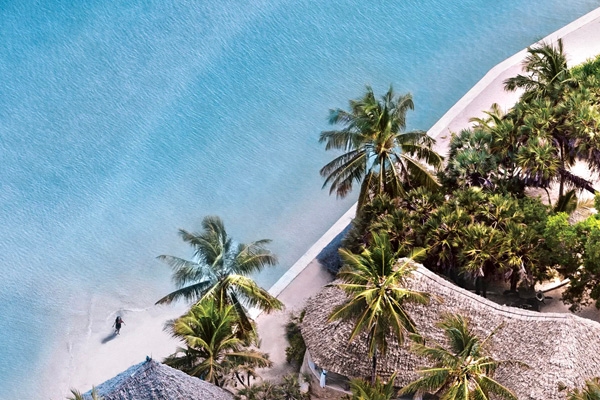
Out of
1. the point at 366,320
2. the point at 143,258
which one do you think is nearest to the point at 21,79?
the point at 143,258

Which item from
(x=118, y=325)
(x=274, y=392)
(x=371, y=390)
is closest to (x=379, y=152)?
(x=274, y=392)

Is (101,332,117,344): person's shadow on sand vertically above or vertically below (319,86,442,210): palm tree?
below

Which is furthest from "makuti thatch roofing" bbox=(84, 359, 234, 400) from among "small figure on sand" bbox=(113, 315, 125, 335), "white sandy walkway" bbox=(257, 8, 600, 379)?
"small figure on sand" bbox=(113, 315, 125, 335)

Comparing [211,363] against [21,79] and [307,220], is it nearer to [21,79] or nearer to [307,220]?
[307,220]

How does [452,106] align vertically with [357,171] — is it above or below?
above

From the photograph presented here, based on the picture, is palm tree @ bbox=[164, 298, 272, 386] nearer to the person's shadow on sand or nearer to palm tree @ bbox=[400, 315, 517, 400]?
the person's shadow on sand

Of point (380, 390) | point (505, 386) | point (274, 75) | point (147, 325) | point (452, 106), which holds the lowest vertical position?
point (147, 325)
